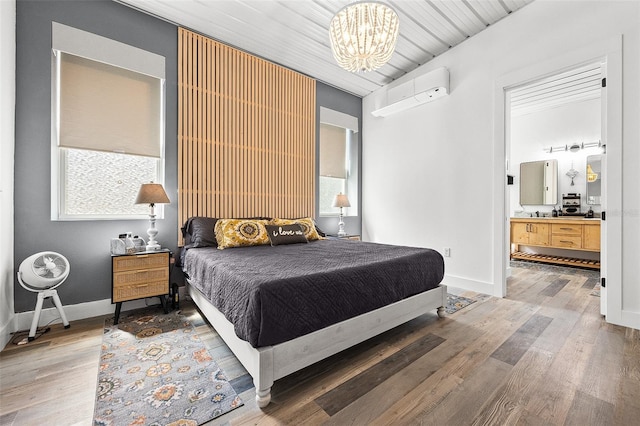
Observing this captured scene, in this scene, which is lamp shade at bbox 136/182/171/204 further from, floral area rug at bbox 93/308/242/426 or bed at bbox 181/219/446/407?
floral area rug at bbox 93/308/242/426

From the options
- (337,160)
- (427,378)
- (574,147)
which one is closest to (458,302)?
(427,378)

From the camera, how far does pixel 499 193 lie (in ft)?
10.6

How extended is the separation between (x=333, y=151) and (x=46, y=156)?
12.2 feet

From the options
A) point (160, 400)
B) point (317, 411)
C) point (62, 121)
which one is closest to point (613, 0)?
point (317, 411)

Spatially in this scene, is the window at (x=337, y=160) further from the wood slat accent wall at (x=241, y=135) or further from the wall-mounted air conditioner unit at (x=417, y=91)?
the wall-mounted air conditioner unit at (x=417, y=91)

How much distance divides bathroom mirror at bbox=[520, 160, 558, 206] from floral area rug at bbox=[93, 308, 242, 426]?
6.42 metres

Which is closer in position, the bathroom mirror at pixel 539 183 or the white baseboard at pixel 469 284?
the white baseboard at pixel 469 284

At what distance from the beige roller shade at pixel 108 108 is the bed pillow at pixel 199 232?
0.87 metres

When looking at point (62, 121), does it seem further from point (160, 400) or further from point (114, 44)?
point (160, 400)

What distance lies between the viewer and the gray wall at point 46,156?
7.90 ft

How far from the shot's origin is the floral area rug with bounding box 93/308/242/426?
4.54 ft

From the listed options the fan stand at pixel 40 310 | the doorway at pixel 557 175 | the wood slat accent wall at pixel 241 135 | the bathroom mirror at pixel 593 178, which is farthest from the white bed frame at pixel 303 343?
the bathroom mirror at pixel 593 178

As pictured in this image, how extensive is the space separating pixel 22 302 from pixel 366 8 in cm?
383

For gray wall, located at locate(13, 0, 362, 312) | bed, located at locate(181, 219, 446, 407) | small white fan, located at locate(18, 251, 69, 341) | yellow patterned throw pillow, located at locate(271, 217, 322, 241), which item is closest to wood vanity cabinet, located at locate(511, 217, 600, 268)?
bed, located at locate(181, 219, 446, 407)
